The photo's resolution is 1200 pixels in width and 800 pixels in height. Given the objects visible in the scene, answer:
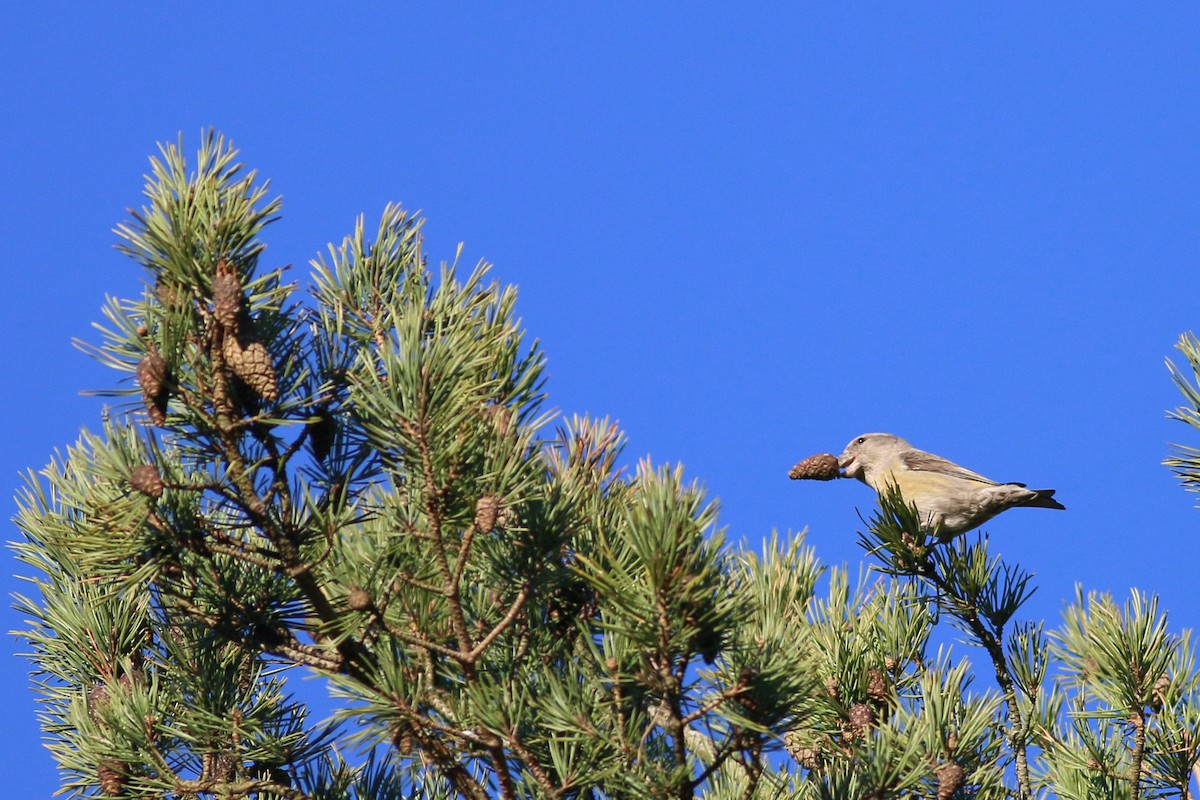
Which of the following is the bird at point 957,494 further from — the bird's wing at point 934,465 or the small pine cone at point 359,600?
the small pine cone at point 359,600

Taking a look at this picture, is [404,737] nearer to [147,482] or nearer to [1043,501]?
[147,482]

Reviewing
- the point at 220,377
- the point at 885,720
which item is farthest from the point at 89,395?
the point at 885,720

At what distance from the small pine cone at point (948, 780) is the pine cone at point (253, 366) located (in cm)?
173

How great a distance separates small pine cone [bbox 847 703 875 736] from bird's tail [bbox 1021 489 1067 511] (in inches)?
94.0

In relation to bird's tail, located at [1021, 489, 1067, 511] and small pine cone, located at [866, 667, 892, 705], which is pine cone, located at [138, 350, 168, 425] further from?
bird's tail, located at [1021, 489, 1067, 511]

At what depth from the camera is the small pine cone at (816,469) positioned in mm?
4160

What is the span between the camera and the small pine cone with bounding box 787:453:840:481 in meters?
4.16

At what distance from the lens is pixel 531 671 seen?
2.76 m

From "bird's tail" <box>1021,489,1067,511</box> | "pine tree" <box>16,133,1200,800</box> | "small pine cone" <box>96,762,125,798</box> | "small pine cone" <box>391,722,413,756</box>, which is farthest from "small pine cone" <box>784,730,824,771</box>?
"bird's tail" <box>1021,489,1067,511</box>

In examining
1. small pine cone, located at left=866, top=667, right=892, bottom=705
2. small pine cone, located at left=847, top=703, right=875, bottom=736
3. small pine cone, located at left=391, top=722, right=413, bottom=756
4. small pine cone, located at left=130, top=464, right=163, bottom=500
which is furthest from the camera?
small pine cone, located at left=866, top=667, right=892, bottom=705

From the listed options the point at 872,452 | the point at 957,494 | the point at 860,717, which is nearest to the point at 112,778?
the point at 860,717

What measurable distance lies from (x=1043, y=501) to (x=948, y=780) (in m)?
2.85

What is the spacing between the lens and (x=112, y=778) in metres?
2.86

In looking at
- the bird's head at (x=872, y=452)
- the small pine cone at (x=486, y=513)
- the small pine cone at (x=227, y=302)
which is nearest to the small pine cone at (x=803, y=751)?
the small pine cone at (x=486, y=513)
